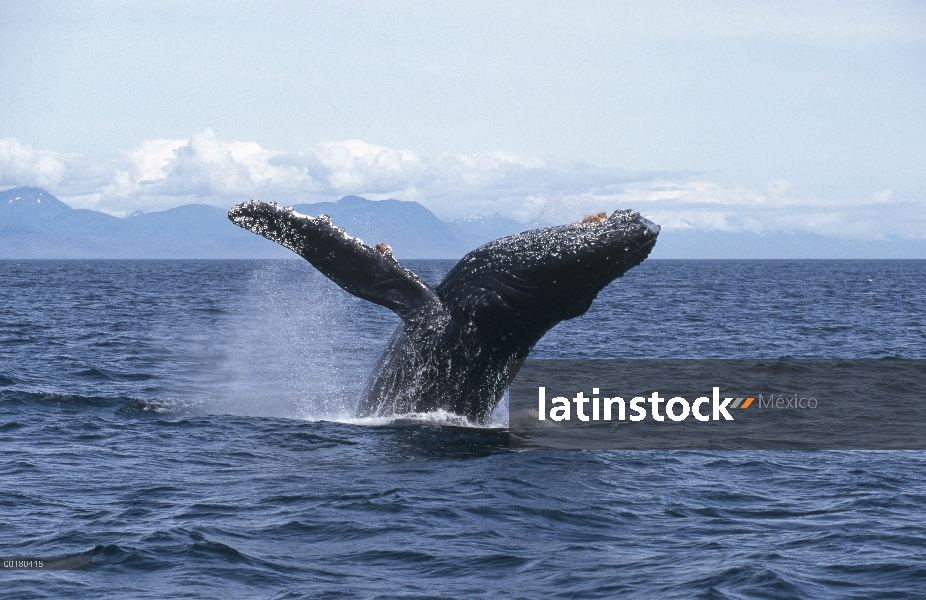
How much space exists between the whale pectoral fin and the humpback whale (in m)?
0.01

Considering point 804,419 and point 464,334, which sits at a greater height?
point 464,334

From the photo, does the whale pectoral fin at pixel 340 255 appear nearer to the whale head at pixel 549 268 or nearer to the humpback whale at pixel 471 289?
the humpback whale at pixel 471 289

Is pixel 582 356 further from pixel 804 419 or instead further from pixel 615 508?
pixel 615 508

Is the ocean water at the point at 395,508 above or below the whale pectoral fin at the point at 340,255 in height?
below

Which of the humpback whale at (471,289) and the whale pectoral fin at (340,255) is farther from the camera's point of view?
the humpback whale at (471,289)

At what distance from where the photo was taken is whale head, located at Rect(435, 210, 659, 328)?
1154 cm

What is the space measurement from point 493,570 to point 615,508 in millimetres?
2188

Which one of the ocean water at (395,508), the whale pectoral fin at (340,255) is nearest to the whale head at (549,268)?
the whale pectoral fin at (340,255)

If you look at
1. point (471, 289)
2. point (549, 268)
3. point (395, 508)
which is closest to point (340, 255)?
point (471, 289)

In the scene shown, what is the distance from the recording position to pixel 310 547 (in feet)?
28.7

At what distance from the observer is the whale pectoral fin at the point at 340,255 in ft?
36.7

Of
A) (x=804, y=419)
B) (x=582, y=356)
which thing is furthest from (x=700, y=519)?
(x=582, y=356)

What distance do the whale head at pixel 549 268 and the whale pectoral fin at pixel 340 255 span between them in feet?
1.81

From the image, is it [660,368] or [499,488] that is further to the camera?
[660,368]
